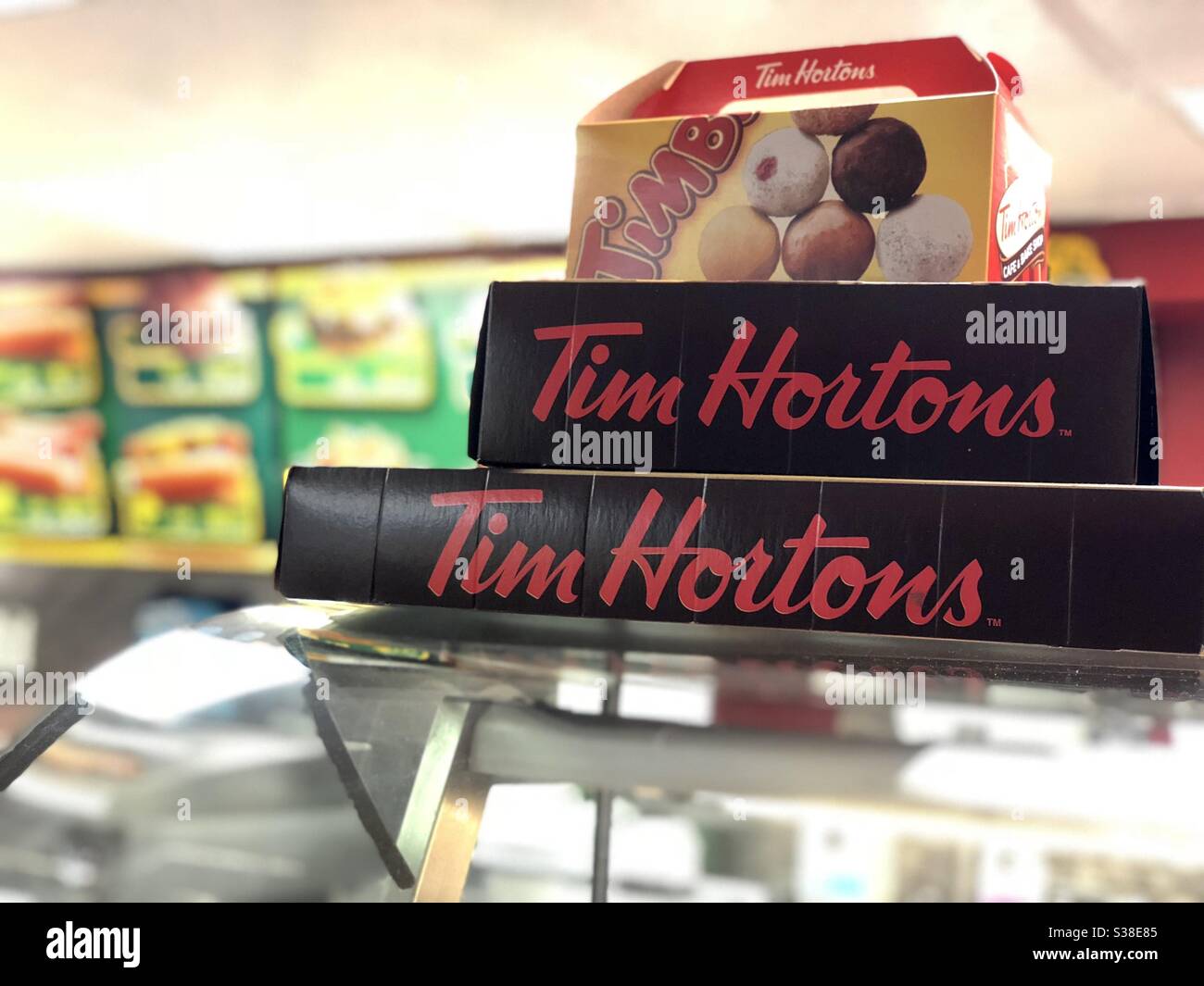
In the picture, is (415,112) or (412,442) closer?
(415,112)

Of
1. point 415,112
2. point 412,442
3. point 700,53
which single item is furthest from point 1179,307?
point 412,442

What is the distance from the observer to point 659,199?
1.97 feet

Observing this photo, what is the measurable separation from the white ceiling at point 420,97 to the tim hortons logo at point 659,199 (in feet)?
5.71

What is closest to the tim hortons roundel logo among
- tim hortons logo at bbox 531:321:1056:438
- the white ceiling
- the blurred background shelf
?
tim hortons logo at bbox 531:321:1056:438

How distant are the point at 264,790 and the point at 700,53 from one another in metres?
2.27

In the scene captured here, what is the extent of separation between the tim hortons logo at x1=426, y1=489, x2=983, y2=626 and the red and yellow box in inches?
6.4

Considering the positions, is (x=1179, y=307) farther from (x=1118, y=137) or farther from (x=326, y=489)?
(x=326, y=489)

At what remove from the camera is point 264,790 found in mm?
357

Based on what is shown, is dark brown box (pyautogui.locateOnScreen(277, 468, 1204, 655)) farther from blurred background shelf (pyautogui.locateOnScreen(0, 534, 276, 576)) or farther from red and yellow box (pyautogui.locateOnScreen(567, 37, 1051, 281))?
blurred background shelf (pyautogui.locateOnScreen(0, 534, 276, 576))

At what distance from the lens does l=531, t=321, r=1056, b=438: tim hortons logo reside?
482mm

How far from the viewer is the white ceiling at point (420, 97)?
225 cm

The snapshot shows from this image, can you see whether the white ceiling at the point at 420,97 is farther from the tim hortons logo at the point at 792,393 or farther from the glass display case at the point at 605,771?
the glass display case at the point at 605,771
